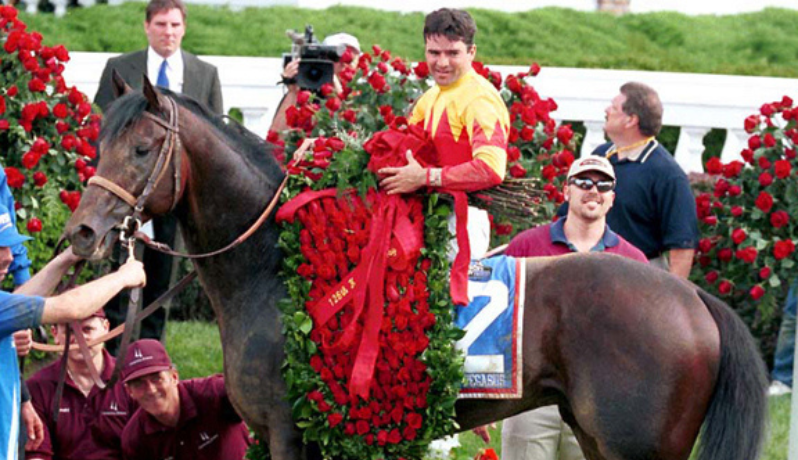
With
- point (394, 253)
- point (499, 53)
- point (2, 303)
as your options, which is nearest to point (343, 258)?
point (394, 253)

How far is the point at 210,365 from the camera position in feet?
28.5

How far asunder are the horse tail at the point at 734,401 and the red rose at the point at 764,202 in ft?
5.30

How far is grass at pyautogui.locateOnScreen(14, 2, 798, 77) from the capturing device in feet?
38.7

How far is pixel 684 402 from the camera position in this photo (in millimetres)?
5277

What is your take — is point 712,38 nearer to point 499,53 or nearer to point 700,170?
point 499,53

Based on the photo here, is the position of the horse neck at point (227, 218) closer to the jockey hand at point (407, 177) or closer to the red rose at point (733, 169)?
the jockey hand at point (407, 177)

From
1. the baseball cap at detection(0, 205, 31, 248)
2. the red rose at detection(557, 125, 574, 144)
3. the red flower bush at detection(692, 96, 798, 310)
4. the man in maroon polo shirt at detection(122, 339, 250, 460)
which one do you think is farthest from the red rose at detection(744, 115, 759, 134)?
the baseball cap at detection(0, 205, 31, 248)

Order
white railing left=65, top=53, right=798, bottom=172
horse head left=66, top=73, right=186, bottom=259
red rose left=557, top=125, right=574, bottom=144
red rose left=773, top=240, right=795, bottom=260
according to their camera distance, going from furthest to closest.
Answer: white railing left=65, top=53, right=798, bottom=172 → red rose left=557, top=125, right=574, bottom=144 → red rose left=773, top=240, right=795, bottom=260 → horse head left=66, top=73, right=186, bottom=259

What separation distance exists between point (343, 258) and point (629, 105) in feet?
7.72

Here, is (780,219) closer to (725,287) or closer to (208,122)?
(725,287)

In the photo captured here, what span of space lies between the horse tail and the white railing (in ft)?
14.7

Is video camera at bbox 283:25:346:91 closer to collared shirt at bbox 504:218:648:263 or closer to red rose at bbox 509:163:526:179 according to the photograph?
red rose at bbox 509:163:526:179

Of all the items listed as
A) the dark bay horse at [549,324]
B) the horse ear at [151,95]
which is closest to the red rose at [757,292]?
the dark bay horse at [549,324]

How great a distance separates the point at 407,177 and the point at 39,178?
2636 millimetres
